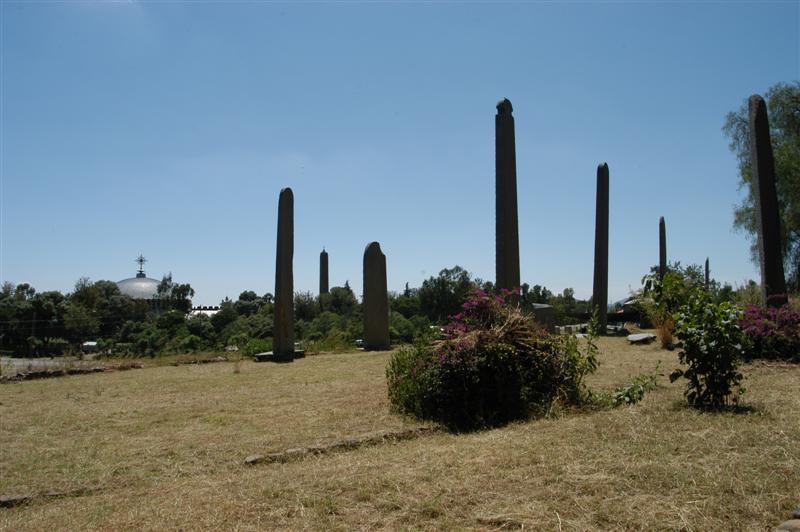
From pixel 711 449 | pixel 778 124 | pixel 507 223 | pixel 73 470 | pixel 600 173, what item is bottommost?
pixel 73 470

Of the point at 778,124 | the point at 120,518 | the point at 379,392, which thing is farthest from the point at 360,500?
the point at 778,124

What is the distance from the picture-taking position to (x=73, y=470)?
4.80 metres

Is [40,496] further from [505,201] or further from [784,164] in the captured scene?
[784,164]

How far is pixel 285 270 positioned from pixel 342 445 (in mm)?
9993

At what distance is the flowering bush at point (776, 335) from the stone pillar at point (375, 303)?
8608 mm

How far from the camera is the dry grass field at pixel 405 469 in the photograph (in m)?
3.12

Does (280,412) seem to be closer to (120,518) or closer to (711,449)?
(120,518)

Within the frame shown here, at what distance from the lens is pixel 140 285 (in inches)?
2098

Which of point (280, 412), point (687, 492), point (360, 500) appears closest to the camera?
point (687, 492)

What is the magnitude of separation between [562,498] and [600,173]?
16.4 meters

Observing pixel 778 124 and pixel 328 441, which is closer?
pixel 328 441

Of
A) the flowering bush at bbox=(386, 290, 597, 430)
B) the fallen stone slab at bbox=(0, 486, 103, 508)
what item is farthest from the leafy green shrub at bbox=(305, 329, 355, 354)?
the fallen stone slab at bbox=(0, 486, 103, 508)

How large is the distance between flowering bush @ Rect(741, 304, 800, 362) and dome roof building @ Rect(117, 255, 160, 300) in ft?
156

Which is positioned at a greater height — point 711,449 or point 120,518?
point 711,449
